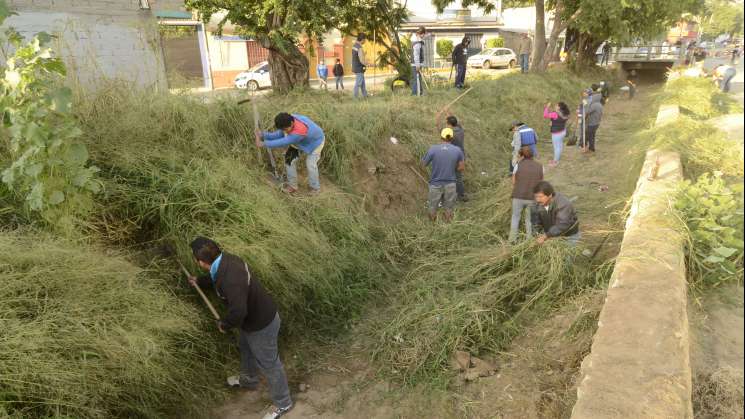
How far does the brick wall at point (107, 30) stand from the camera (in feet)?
19.3

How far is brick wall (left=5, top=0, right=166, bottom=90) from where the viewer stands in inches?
232

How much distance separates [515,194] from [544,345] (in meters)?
2.42

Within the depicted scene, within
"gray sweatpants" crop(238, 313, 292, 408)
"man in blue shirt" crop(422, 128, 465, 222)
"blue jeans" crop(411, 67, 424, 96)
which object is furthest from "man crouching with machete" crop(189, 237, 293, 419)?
"blue jeans" crop(411, 67, 424, 96)

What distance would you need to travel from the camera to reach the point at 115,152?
451 cm

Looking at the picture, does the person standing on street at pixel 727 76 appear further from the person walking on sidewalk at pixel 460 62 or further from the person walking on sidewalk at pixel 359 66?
the person walking on sidewalk at pixel 460 62

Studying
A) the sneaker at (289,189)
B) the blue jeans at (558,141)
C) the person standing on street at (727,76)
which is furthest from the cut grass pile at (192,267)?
the person standing on street at (727,76)

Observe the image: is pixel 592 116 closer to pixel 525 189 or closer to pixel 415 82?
pixel 415 82

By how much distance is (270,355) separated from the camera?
3557mm

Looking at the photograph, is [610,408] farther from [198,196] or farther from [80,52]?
[80,52]

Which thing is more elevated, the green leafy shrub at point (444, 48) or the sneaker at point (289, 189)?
the green leafy shrub at point (444, 48)

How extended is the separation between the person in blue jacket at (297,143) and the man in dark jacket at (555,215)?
2.67 metres

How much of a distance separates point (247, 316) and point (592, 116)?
909 centimetres

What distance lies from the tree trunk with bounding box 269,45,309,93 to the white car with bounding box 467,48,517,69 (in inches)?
867

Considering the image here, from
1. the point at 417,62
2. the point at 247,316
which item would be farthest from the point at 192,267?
the point at 417,62
